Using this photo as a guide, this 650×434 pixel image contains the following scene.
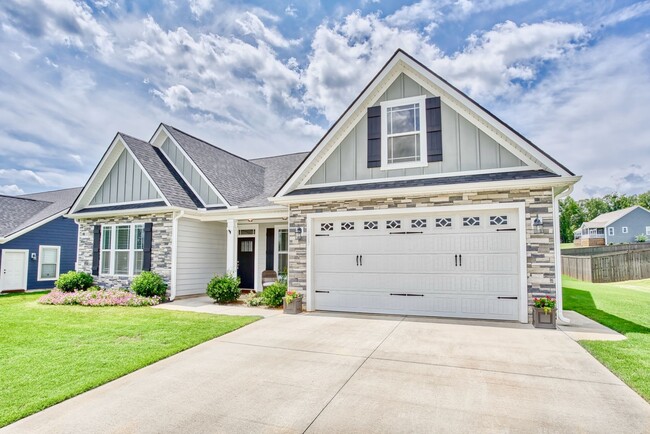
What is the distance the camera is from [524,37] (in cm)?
1013

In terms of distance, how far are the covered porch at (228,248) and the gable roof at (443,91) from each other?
2.31m

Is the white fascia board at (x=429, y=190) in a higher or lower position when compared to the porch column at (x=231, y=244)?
higher

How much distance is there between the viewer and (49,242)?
17922 millimetres

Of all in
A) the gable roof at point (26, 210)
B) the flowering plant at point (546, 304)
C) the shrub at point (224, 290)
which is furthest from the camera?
the gable roof at point (26, 210)

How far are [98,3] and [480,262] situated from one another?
39.5 ft

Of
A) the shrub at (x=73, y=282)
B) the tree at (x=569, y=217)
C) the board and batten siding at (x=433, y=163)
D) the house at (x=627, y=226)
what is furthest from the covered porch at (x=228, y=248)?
the tree at (x=569, y=217)

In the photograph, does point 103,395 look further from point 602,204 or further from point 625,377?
point 602,204

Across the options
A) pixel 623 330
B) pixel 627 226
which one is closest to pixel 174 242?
pixel 623 330

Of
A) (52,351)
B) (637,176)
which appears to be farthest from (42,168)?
(637,176)

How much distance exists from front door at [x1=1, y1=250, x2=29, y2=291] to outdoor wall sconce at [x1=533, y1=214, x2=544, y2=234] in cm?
2082

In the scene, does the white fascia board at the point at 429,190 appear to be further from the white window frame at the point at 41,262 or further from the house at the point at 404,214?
the white window frame at the point at 41,262

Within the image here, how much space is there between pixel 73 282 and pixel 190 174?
560 centimetres

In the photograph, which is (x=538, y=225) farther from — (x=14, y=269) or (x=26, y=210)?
(x=26, y=210)

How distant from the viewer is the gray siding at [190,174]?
1315cm
